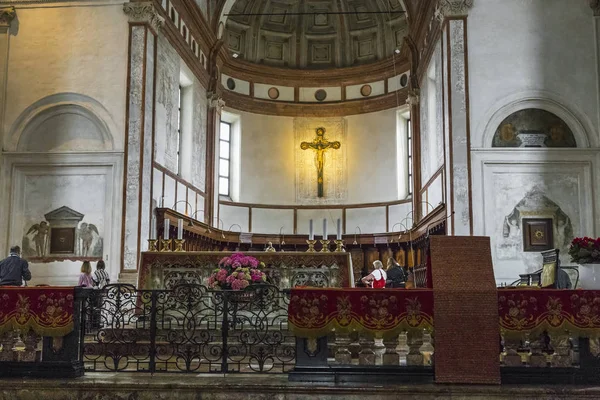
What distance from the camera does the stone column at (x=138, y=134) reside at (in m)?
14.8

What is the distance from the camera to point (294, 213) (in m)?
24.5

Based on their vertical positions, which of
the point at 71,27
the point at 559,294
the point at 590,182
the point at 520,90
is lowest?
the point at 559,294

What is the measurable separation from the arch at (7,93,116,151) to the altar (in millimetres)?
4200

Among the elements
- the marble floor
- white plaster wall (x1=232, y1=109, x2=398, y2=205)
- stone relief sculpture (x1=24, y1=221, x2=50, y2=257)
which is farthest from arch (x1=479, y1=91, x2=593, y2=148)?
stone relief sculpture (x1=24, y1=221, x2=50, y2=257)

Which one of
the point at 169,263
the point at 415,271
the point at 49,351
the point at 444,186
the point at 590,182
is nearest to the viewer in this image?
the point at 49,351

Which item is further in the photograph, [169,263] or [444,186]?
[444,186]

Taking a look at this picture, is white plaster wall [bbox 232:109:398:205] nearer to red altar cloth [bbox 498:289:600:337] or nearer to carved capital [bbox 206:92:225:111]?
carved capital [bbox 206:92:225:111]

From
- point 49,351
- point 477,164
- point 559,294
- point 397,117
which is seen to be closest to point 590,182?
point 477,164

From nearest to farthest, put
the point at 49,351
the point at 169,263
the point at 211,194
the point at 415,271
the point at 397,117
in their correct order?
the point at 49,351, the point at 169,263, the point at 415,271, the point at 211,194, the point at 397,117

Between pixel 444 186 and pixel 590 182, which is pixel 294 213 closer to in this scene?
pixel 444 186

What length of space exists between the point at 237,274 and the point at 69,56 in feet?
26.8

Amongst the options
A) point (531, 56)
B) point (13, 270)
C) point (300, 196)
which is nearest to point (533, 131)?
point (531, 56)

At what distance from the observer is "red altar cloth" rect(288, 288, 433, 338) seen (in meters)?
6.96

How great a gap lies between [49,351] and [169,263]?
505 centimetres
